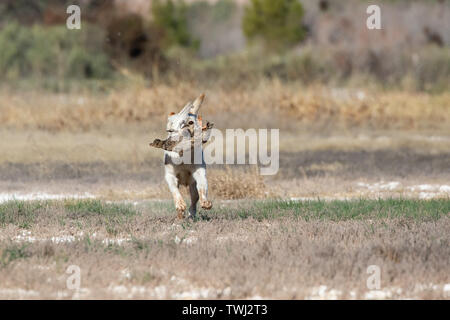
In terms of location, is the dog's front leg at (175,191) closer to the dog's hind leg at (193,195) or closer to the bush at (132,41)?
the dog's hind leg at (193,195)

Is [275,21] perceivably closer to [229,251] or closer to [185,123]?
[185,123]

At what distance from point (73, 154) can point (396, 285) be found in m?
12.9

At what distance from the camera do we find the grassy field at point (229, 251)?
25.0 ft

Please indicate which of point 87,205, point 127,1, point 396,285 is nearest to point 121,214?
point 87,205

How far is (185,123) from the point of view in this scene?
10.2m

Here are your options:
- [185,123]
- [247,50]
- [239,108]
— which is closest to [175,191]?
[185,123]

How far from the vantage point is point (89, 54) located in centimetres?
3859

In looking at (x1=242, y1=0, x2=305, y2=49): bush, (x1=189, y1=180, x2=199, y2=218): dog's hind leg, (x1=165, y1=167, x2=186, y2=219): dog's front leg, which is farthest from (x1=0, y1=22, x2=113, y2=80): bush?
(x1=165, y1=167, x2=186, y2=219): dog's front leg

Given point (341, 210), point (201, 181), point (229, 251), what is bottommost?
point (341, 210)

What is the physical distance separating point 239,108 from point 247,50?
16.2 meters

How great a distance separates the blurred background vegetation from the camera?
107 ft

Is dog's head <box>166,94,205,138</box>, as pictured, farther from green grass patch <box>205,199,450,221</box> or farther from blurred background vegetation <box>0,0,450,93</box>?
blurred background vegetation <box>0,0,450,93</box>
